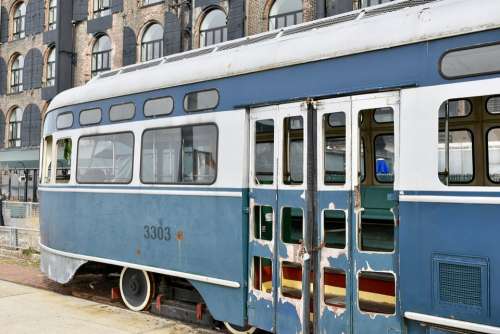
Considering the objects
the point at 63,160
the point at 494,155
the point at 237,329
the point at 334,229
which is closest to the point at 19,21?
the point at 63,160

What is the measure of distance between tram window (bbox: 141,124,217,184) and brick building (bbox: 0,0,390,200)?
42.4 ft

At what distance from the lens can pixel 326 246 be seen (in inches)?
215

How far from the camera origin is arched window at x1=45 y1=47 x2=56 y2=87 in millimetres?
32125

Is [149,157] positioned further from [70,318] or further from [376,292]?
[376,292]

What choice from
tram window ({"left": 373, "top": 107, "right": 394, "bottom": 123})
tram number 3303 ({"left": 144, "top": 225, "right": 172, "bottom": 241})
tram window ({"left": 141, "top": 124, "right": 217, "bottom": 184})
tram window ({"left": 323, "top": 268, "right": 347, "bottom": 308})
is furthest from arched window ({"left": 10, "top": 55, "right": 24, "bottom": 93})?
tram window ({"left": 323, "top": 268, "right": 347, "bottom": 308})

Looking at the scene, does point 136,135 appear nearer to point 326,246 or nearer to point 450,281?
point 326,246

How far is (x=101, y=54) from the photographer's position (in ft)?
96.2

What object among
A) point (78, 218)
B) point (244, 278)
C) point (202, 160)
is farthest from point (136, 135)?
point (244, 278)

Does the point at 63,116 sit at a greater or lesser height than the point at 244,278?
greater

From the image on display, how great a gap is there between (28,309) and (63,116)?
10.6 feet

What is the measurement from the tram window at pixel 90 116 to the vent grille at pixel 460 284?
5745mm

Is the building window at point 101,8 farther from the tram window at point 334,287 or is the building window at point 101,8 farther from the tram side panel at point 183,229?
the tram window at point 334,287

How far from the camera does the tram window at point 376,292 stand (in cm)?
517

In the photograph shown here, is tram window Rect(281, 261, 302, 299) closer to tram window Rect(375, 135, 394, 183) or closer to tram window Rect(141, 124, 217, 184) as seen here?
tram window Rect(141, 124, 217, 184)
